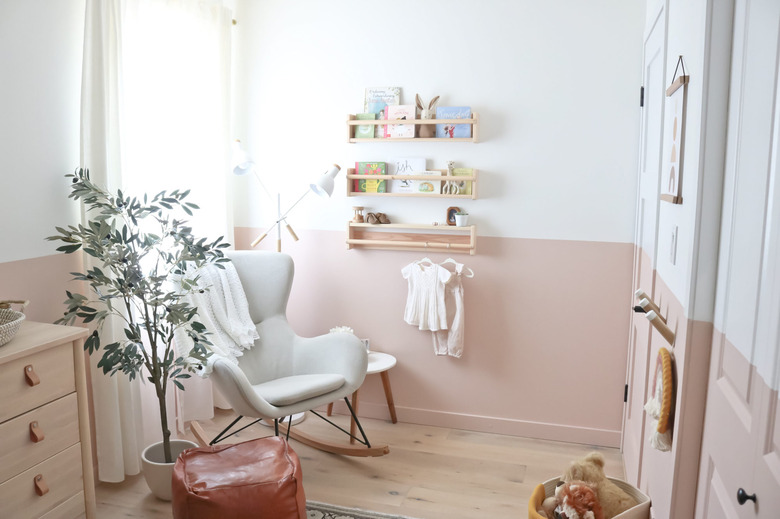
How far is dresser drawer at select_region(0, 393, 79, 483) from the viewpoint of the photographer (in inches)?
76.1

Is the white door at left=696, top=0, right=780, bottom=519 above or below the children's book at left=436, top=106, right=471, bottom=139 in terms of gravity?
below

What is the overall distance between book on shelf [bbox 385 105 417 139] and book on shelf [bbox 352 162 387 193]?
0.18 m

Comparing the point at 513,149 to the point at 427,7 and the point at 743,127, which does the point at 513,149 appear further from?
the point at 743,127

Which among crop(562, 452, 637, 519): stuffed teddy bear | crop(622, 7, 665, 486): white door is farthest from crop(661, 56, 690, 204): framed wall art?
crop(562, 452, 637, 519): stuffed teddy bear

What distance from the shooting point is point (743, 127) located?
1.25 m

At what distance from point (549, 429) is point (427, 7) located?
Result: 2285 millimetres

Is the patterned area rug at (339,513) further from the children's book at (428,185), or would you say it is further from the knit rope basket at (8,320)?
the children's book at (428,185)

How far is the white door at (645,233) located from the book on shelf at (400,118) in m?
1.12

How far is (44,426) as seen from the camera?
81.1 inches

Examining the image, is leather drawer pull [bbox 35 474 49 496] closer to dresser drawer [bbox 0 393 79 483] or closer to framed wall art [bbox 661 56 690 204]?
dresser drawer [bbox 0 393 79 483]

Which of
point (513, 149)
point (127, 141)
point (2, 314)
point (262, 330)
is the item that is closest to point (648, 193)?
point (513, 149)

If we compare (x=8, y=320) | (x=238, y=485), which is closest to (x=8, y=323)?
(x=8, y=320)

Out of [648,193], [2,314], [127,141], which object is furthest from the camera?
[127,141]

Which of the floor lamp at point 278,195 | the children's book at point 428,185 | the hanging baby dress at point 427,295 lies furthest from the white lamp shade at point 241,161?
the hanging baby dress at point 427,295
